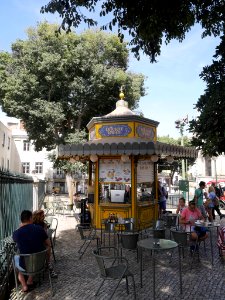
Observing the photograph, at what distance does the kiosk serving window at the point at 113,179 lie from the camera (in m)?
10.9

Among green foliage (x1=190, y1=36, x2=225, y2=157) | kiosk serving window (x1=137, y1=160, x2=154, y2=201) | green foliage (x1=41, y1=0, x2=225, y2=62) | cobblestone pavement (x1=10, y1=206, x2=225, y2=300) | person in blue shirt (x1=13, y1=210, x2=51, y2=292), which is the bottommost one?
cobblestone pavement (x1=10, y1=206, x2=225, y2=300)

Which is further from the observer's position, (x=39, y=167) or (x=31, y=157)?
(x=39, y=167)

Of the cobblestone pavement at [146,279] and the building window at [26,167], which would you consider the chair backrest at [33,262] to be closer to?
the cobblestone pavement at [146,279]

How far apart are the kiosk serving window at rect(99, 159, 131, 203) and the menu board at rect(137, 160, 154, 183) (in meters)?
0.49

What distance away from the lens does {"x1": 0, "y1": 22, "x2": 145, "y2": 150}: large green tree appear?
2408cm

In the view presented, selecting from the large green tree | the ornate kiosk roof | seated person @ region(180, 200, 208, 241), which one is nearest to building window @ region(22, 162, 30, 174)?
the large green tree

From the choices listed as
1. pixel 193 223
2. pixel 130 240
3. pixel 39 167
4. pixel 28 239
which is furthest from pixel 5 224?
pixel 39 167

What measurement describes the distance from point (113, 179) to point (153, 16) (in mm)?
6786

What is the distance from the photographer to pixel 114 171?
1109cm

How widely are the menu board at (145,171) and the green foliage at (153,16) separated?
5800 mm

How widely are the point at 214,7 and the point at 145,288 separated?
17.6 feet

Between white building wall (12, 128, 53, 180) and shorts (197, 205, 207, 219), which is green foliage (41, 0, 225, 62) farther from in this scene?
white building wall (12, 128, 53, 180)

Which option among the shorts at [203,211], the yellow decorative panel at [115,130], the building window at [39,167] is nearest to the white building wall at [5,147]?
the yellow decorative panel at [115,130]

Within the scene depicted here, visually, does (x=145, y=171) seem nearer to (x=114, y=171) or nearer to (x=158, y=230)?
(x=114, y=171)
